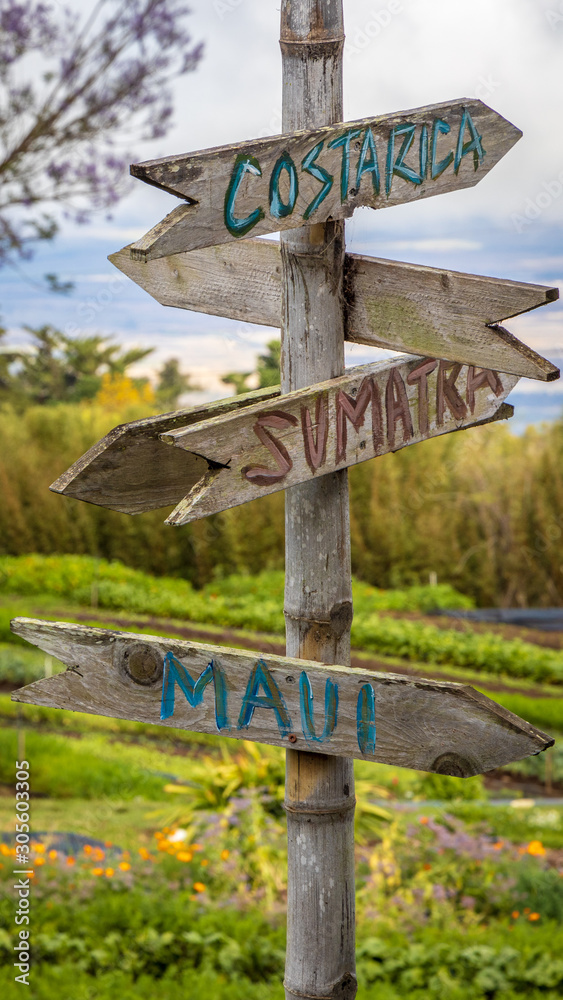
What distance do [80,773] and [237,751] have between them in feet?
3.87

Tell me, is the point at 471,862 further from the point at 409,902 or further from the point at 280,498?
the point at 280,498

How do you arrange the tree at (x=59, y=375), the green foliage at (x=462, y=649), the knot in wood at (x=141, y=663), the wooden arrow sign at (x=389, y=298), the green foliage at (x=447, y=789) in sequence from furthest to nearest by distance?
the tree at (x=59, y=375)
the green foliage at (x=462, y=649)
the green foliage at (x=447, y=789)
the knot in wood at (x=141, y=663)
the wooden arrow sign at (x=389, y=298)

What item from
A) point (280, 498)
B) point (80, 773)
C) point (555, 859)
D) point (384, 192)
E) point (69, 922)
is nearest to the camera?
point (384, 192)

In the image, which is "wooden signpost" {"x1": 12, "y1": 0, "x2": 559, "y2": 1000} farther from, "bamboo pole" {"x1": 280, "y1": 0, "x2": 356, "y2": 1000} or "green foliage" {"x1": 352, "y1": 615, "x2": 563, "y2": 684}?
"green foliage" {"x1": 352, "y1": 615, "x2": 563, "y2": 684}

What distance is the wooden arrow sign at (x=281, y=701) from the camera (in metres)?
1.80

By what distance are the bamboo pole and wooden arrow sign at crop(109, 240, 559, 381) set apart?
0.08 metres

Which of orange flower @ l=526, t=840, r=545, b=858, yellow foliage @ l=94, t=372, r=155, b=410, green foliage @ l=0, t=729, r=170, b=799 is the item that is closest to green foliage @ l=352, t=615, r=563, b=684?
green foliage @ l=0, t=729, r=170, b=799

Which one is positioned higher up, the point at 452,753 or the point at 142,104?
the point at 142,104

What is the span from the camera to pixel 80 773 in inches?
235

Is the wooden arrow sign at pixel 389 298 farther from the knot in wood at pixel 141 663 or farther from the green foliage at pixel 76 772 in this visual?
the green foliage at pixel 76 772

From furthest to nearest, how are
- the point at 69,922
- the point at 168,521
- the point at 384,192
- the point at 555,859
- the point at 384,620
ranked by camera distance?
the point at 384,620, the point at 555,859, the point at 69,922, the point at 384,192, the point at 168,521

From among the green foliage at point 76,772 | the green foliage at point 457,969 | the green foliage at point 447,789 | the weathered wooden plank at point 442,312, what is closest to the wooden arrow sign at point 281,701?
the weathered wooden plank at point 442,312

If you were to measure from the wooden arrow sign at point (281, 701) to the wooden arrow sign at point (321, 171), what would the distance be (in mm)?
807

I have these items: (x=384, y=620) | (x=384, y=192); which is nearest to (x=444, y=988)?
(x=384, y=192)
